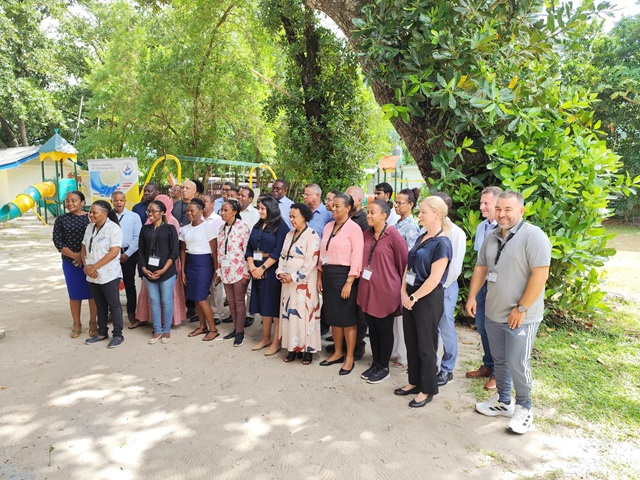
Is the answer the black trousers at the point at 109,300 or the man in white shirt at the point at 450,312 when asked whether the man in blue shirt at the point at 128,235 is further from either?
the man in white shirt at the point at 450,312

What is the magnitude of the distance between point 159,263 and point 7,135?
90.3ft

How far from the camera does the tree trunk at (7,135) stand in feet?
79.0

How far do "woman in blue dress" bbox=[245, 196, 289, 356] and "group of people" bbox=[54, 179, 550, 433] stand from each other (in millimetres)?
12

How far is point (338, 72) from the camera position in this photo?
8.12m

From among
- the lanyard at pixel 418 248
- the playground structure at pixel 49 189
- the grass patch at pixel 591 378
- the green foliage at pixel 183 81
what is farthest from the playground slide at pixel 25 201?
the grass patch at pixel 591 378

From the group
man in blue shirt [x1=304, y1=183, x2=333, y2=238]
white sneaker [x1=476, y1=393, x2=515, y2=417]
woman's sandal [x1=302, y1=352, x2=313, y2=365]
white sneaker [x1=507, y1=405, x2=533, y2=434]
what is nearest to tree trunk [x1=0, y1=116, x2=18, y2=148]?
man in blue shirt [x1=304, y1=183, x2=333, y2=238]

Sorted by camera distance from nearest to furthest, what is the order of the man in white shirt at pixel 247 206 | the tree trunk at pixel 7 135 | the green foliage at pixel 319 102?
1. the man in white shirt at pixel 247 206
2. the green foliage at pixel 319 102
3. the tree trunk at pixel 7 135

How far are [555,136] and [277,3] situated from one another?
5.52m

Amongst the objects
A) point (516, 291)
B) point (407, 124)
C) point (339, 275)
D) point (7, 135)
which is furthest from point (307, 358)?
point (7, 135)

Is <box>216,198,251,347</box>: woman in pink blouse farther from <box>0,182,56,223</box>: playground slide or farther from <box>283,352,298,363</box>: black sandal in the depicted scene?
<box>0,182,56,223</box>: playground slide

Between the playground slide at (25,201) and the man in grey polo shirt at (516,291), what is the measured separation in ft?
56.2

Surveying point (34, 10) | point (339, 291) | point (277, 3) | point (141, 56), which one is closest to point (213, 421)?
point (339, 291)

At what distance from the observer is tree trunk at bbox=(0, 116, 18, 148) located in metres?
24.1

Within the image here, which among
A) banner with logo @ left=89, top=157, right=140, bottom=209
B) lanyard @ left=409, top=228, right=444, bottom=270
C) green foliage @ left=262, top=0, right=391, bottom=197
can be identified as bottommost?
lanyard @ left=409, top=228, right=444, bottom=270
